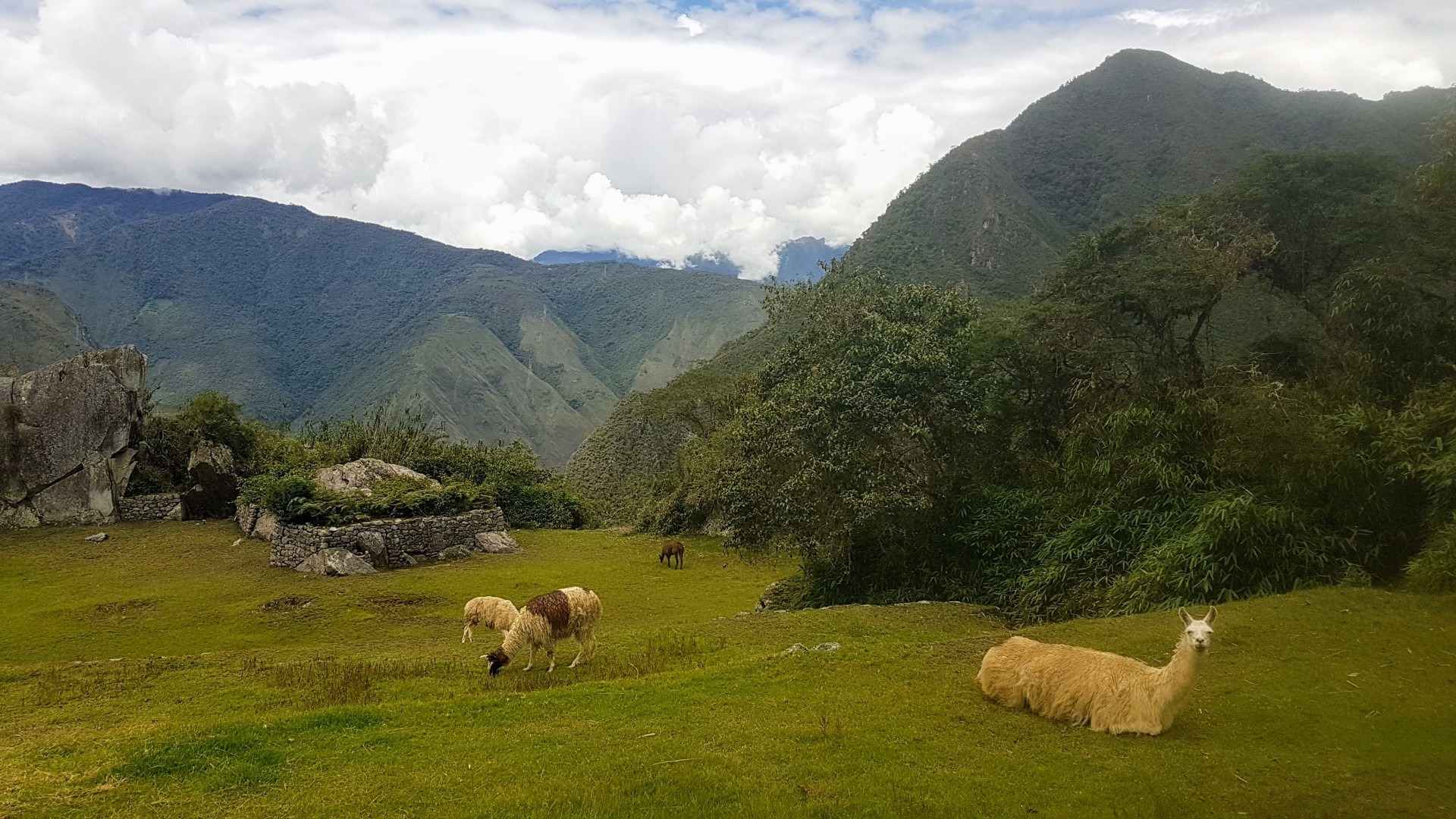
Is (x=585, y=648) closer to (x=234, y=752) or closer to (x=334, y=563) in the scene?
(x=234, y=752)

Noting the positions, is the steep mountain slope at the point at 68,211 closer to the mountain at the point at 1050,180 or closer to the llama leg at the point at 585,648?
the mountain at the point at 1050,180

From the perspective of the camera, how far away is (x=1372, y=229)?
1855 centimetres

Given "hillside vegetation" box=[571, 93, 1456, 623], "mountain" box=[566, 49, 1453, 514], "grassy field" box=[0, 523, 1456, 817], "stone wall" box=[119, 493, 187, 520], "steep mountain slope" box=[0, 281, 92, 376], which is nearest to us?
"grassy field" box=[0, 523, 1456, 817]

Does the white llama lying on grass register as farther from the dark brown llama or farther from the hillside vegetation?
the dark brown llama

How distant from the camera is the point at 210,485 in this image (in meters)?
26.6

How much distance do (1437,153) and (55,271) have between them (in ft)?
553

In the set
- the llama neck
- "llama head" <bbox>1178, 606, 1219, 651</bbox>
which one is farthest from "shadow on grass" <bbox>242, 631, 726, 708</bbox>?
"llama head" <bbox>1178, 606, 1219, 651</bbox>

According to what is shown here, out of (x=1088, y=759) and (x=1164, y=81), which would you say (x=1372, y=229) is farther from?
(x=1164, y=81)

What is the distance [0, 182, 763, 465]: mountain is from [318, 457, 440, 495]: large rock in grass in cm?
7745

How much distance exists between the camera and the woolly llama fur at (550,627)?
10523mm

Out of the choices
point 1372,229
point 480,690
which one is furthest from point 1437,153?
point 480,690

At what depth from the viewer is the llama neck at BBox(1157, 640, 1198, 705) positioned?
7398 millimetres

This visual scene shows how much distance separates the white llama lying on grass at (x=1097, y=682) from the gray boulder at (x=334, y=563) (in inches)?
685

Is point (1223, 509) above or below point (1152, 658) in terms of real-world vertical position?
above
